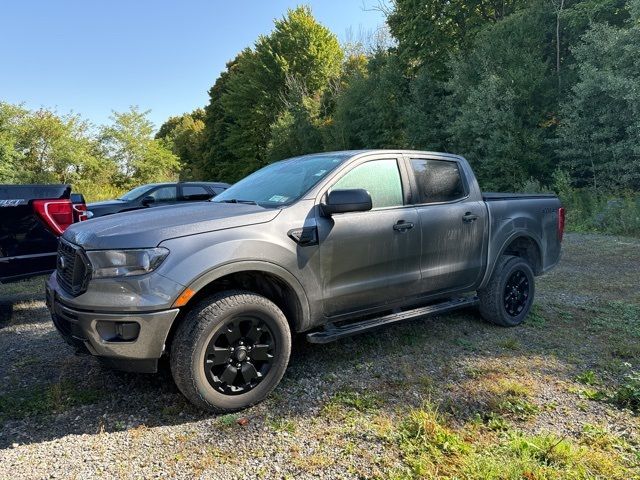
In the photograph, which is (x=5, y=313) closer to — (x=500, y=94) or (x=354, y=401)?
(x=354, y=401)

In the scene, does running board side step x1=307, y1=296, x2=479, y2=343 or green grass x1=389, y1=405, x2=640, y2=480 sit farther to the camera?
running board side step x1=307, y1=296, x2=479, y2=343

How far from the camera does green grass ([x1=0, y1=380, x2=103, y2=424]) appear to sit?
9.87 ft

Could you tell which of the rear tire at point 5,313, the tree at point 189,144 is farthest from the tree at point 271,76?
the rear tire at point 5,313

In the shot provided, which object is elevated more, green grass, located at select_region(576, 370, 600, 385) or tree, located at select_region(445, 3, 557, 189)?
tree, located at select_region(445, 3, 557, 189)

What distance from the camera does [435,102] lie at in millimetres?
20234

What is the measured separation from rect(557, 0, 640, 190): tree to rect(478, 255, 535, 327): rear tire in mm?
10278

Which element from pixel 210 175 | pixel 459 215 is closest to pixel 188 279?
pixel 459 215

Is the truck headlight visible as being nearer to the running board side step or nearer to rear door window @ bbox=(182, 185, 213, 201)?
the running board side step

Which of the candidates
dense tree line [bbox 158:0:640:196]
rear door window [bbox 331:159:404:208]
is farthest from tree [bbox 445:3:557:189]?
rear door window [bbox 331:159:404:208]

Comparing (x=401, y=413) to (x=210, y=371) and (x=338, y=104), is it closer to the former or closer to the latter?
(x=210, y=371)

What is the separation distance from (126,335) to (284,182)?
1742mm

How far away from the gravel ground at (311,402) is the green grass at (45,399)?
0.03 feet

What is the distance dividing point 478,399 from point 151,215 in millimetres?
2601

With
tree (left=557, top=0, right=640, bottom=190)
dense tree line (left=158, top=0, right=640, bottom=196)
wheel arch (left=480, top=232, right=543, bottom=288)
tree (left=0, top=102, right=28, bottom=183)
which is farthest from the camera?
tree (left=0, top=102, right=28, bottom=183)
